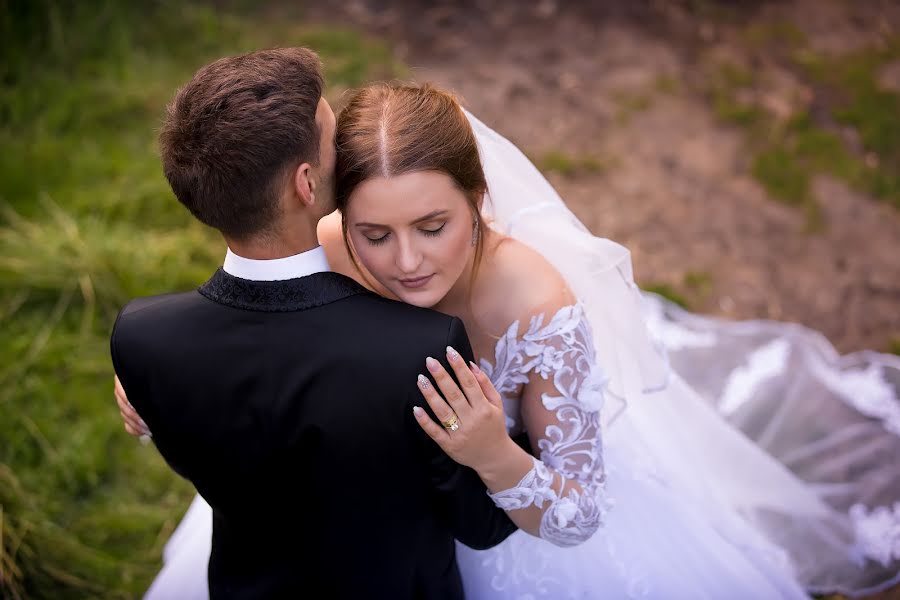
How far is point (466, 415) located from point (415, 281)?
0.47m

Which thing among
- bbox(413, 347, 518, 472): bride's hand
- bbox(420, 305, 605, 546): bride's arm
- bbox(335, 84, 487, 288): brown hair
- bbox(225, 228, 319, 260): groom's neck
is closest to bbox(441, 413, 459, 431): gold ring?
bbox(413, 347, 518, 472): bride's hand

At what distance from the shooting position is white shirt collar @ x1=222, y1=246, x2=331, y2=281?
5.68 feet

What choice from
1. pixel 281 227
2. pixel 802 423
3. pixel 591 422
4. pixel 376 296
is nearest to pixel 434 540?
pixel 591 422

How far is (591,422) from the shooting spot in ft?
7.18

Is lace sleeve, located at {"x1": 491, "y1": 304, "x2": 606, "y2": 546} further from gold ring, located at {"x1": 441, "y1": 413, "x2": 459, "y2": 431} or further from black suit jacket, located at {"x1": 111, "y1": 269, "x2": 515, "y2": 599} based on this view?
gold ring, located at {"x1": 441, "y1": 413, "x2": 459, "y2": 431}

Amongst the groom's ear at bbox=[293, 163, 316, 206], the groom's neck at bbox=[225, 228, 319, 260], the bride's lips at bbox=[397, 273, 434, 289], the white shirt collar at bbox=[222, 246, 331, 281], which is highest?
the groom's ear at bbox=[293, 163, 316, 206]

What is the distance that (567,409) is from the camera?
2176 millimetres

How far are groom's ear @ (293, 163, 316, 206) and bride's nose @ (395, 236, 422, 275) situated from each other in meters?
0.33

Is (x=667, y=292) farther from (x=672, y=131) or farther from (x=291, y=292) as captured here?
(x=291, y=292)

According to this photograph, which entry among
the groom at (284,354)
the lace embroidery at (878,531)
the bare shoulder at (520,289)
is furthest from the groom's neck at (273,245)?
the lace embroidery at (878,531)

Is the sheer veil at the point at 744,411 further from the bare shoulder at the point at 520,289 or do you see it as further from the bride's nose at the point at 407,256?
the bride's nose at the point at 407,256

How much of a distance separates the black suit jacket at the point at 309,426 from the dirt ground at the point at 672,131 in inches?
127

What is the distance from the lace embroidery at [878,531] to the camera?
3.32 m

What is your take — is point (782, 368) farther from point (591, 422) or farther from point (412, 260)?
point (412, 260)
